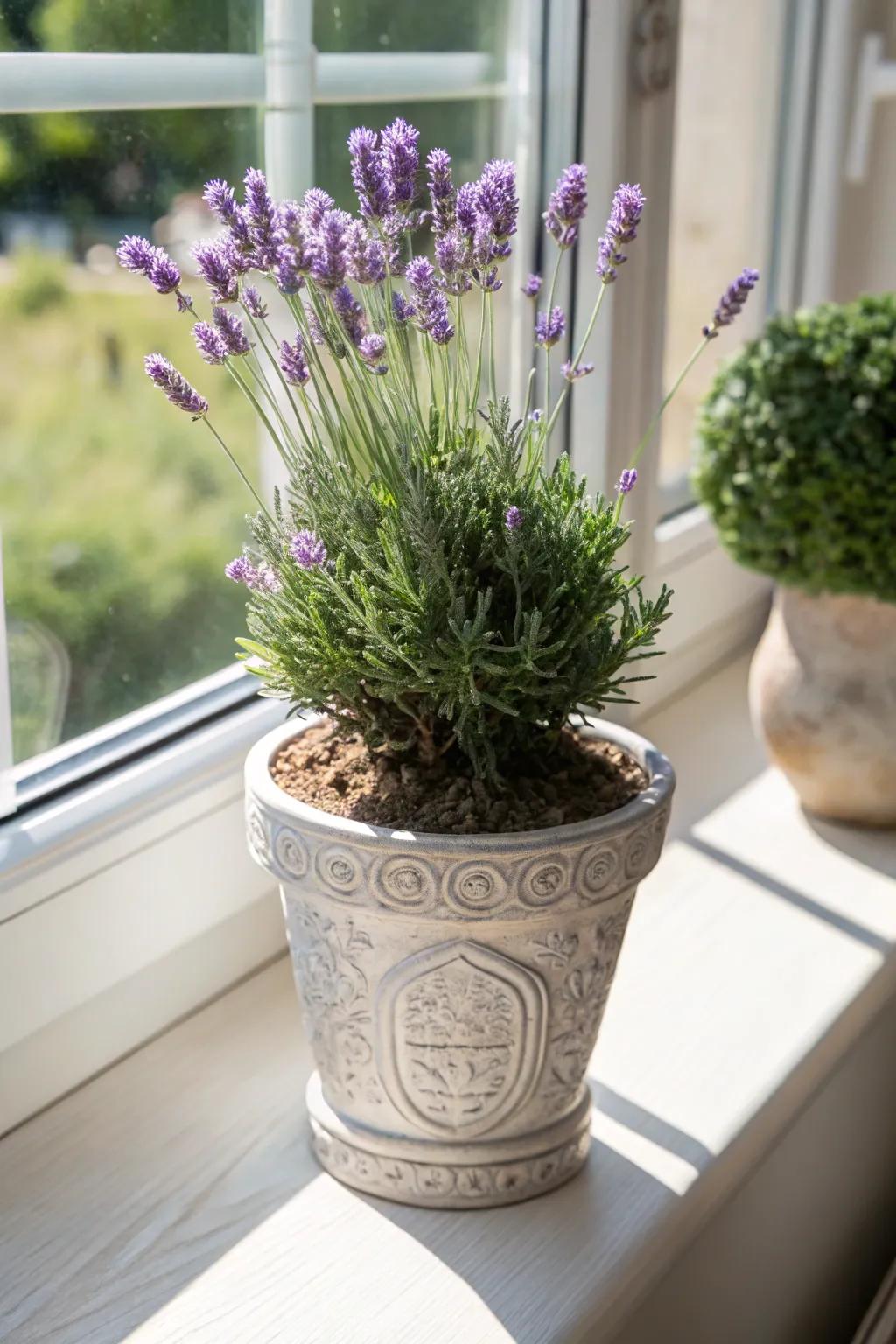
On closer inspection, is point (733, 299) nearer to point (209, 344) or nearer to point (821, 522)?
point (209, 344)

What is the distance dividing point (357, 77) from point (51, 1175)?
74 centimetres

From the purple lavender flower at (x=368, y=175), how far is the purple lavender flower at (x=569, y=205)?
9 centimetres

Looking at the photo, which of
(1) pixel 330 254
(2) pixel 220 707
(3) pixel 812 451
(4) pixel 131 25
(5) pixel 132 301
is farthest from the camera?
(5) pixel 132 301

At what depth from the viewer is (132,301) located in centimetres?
139

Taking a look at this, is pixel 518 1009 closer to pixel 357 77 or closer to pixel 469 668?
pixel 469 668

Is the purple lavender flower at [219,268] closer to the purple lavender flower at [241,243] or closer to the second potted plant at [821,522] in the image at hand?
the purple lavender flower at [241,243]

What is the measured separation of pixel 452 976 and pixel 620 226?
0.38 meters

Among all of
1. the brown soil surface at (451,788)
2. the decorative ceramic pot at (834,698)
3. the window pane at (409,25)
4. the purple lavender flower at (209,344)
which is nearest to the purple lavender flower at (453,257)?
the purple lavender flower at (209,344)

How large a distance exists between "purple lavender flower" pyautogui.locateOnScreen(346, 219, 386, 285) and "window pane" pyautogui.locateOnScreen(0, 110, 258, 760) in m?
0.25

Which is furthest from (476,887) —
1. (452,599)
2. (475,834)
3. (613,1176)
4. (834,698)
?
(834,698)

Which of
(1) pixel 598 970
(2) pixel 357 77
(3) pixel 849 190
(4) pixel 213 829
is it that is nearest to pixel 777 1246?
(1) pixel 598 970

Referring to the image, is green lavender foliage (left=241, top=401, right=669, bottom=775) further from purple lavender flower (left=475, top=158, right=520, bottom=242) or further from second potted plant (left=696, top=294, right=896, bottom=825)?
second potted plant (left=696, top=294, right=896, bottom=825)

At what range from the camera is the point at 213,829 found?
38.2 inches

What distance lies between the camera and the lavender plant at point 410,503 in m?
0.65
